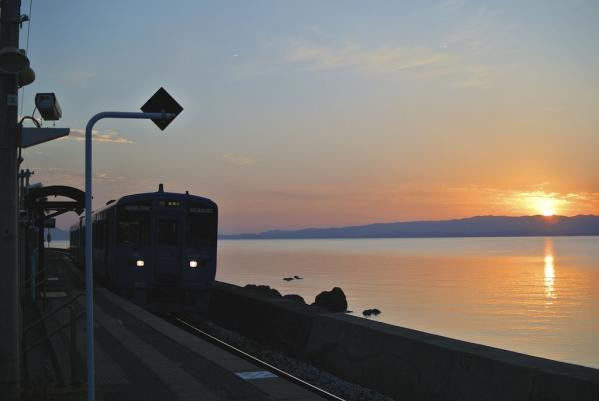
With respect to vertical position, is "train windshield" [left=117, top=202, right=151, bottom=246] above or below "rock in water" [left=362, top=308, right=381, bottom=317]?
above

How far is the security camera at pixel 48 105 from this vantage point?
7703mm

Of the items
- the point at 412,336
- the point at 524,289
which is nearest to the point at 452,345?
the point at 412,336

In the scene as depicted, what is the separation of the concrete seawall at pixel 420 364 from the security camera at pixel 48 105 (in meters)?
6.24

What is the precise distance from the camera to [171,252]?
17906 mm

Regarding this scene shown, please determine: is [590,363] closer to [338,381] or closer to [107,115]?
[338,381]

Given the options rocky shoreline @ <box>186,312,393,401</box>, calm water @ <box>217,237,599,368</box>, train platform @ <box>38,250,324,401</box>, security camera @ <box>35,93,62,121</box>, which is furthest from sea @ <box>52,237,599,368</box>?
security camera @ <box>35,93,62,121</box>

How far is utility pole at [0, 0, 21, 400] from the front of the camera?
22.0 ft

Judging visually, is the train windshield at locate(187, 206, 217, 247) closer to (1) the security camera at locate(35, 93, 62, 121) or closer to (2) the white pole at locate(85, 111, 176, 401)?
(1) the security camera at locate(35, 93, 62, 121)

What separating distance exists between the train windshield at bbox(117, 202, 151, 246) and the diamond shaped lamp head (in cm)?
1205

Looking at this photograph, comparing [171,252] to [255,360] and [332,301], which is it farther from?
[332,301]

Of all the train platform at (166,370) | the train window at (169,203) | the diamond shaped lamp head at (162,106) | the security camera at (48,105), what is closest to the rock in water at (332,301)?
the train window at (169,203)

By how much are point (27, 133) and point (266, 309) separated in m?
11.4

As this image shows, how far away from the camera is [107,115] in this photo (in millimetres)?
5984

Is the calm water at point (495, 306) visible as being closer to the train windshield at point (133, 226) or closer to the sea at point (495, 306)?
the sea at point (495, 306)
